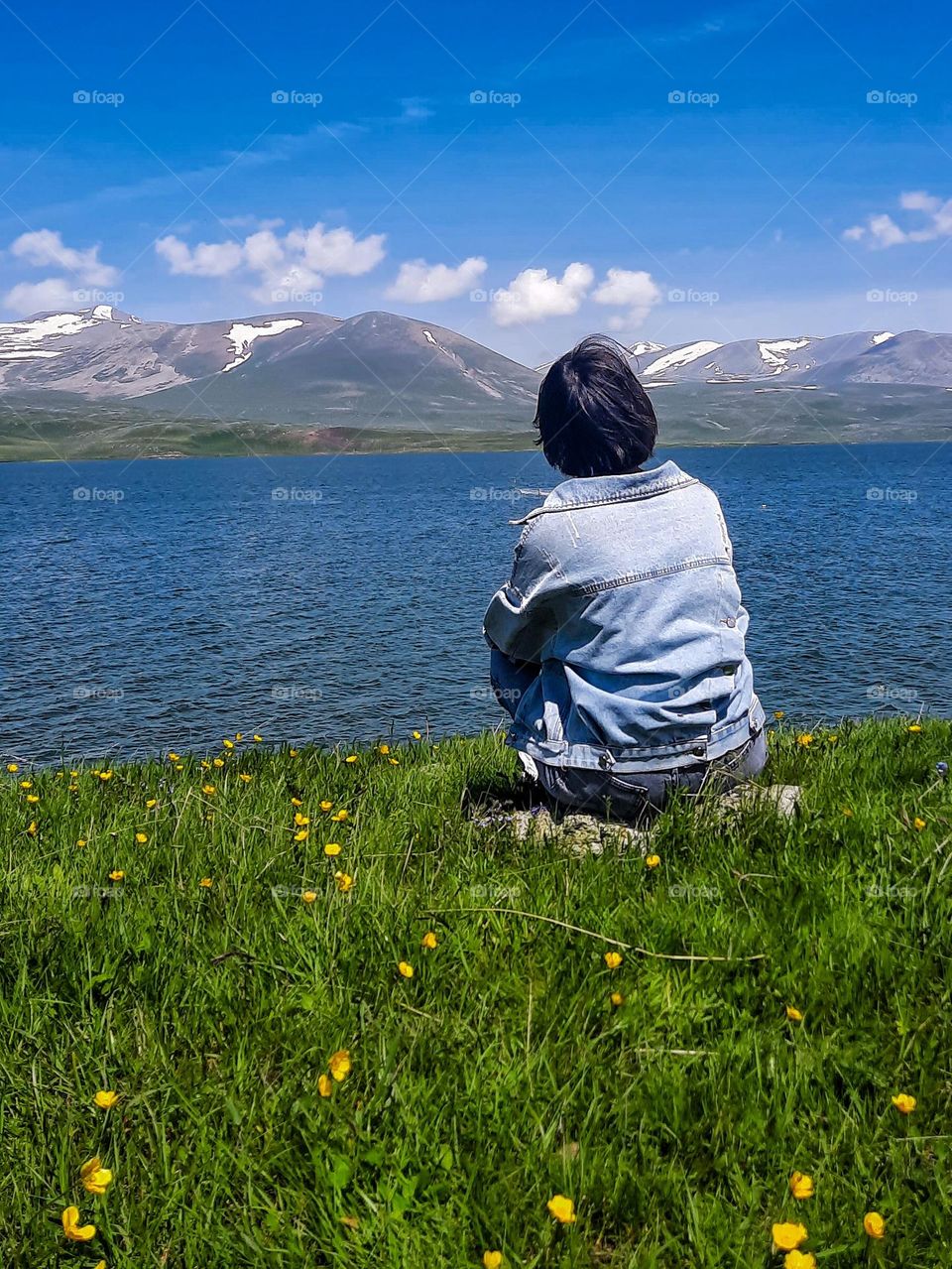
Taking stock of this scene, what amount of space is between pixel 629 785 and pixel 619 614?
0.84m

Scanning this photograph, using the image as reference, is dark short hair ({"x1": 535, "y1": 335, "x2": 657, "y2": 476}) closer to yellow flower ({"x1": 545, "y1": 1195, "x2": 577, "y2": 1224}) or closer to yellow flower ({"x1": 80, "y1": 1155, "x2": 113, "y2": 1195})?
yellow flower ({"x1": 545, "y1": 1195, "x2": 577, "y2": 1224})

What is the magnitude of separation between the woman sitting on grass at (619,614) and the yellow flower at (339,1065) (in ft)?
6.81

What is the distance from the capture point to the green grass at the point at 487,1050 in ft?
7.88

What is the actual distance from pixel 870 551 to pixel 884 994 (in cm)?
3963

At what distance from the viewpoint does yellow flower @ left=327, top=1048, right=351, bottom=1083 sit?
2.75 metres

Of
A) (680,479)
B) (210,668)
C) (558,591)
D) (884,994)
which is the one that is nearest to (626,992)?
(884,994)

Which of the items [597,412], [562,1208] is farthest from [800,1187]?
[597,412]

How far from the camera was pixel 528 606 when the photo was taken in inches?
179

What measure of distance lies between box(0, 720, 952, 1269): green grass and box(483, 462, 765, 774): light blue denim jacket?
0.43 m

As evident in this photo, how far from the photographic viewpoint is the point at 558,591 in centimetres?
447

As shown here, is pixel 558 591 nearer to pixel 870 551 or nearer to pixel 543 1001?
pixel 543 1001

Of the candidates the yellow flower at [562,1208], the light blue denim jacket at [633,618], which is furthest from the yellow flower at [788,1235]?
the light blue denim jacket at [633,618]

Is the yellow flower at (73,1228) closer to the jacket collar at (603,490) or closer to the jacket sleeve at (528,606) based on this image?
the jacket sleeve at (528,606)

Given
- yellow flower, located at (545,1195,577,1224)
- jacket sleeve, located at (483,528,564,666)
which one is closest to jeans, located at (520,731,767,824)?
jacket sleeve, located at (483,528,564,666)
